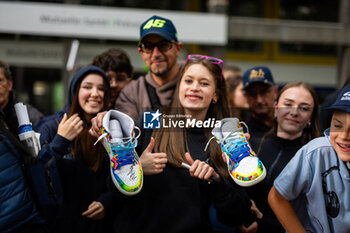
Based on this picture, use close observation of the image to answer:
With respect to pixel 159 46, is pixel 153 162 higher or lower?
lower

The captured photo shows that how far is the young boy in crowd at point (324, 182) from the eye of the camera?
1650 millimetres

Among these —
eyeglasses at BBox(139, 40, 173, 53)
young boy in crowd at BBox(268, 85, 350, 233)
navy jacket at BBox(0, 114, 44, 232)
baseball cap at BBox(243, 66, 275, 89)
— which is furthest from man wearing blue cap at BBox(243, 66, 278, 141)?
navy jacket at BBox(0, 114, 44, 232)

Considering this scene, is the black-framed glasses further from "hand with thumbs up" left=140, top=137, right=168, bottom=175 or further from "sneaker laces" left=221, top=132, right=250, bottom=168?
"hand with thumbs up" left=140, top=137, right=168, bottom=175

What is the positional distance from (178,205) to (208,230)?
0.70 feet

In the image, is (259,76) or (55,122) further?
(259,76)

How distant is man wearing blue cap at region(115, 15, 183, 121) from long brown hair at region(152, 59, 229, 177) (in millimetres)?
423

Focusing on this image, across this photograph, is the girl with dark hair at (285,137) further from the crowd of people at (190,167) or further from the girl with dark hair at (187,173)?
the girl with dark hair at (187,173)

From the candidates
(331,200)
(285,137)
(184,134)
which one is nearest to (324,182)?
(331,200)

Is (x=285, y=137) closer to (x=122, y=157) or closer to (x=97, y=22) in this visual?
(x=122, y=157)

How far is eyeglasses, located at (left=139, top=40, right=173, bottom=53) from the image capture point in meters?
2.44

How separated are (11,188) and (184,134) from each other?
96cm

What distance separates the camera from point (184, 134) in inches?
76.0

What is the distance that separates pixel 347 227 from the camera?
164 centimetres

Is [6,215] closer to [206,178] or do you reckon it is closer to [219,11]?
[206,178]
